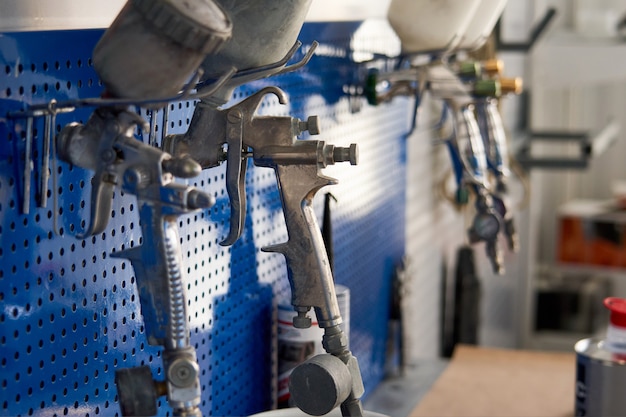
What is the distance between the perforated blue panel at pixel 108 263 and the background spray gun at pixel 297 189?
2.8 inches

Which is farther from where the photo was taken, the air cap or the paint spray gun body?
the air cap

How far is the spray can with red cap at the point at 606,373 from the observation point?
61.1 inches

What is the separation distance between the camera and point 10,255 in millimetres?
863

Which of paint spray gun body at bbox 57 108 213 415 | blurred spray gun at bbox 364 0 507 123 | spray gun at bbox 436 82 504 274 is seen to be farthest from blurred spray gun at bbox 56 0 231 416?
spray gun at bbox 436 82 504 274

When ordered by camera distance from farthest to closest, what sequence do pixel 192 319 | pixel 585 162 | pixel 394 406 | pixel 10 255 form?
1. pixel 585 162
2. pixel 394 406
3. pixel 192 319
4. pixel 10 255

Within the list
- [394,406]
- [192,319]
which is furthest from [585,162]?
[192,319]

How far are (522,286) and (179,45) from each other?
319cm

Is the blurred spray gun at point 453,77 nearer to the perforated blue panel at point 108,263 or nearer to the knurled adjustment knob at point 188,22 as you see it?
the perforated blue panel at point 108,263

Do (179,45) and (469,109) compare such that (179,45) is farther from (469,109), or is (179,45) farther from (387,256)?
(387,256)

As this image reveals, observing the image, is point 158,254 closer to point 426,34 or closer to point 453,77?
point 426,34

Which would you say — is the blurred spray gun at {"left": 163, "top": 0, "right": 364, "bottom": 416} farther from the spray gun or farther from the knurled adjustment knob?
the spray gun

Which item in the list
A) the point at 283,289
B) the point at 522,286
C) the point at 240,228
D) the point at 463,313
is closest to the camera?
the point at 240,228

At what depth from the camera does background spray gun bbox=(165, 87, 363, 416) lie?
96 cm

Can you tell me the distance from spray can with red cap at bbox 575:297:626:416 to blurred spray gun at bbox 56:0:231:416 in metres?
0.96
